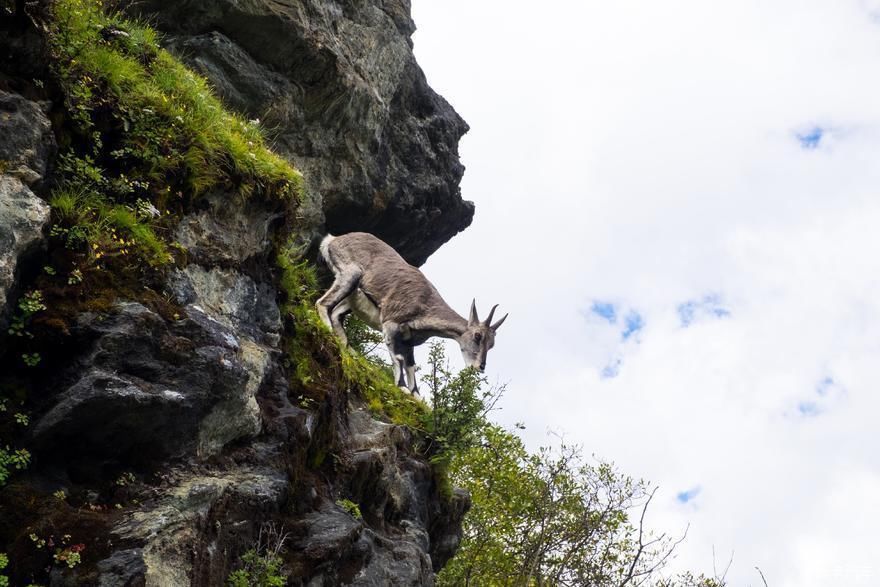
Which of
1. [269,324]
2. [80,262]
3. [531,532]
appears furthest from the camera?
[531,532]

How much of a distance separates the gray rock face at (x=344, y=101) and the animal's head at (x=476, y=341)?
12.2 ft

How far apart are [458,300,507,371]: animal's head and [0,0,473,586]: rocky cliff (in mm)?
4277

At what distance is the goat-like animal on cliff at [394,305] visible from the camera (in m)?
15.7

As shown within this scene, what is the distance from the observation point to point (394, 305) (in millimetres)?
15773

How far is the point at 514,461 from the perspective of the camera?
15.4 m

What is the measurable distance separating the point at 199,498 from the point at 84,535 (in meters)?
0.98

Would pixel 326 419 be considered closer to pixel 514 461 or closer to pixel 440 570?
pixel 440 570

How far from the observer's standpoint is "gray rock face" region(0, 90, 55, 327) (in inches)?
228

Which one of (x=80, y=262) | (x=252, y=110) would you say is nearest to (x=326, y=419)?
(x=80, y=262)

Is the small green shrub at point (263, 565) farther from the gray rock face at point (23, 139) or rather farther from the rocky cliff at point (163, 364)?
the gray rock face at point (23, 139)

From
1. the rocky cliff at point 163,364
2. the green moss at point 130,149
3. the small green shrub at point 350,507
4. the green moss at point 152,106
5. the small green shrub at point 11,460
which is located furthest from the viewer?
the small green shrub at point 350,507

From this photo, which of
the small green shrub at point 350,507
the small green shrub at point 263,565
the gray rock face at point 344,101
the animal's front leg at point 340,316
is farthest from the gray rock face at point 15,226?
the animal's front leg at point 340,316

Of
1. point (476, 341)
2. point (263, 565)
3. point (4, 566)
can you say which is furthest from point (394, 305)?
point (4, 566)

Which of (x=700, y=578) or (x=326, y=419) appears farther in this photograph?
(x=700, y=578)
